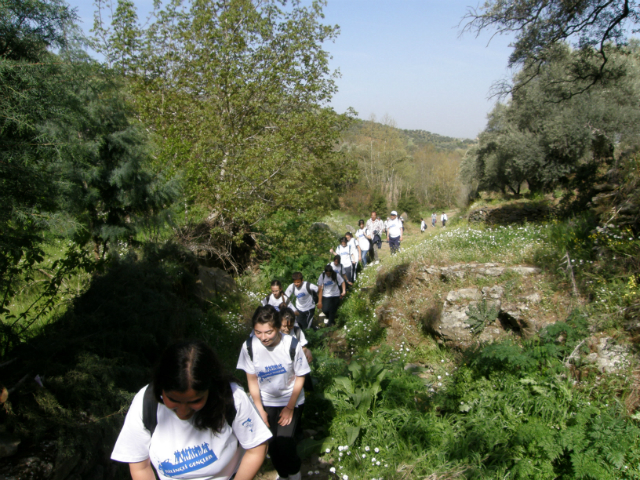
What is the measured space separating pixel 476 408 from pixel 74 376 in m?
4.18

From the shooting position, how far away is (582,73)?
30.3ft

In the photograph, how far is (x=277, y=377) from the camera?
3.35 m

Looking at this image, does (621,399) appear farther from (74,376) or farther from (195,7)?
(195,7)

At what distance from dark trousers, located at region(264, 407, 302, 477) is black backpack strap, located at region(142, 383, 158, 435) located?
1.65m

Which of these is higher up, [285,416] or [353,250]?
[353,250]

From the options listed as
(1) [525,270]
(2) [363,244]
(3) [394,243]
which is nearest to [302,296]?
(1) [525,270]

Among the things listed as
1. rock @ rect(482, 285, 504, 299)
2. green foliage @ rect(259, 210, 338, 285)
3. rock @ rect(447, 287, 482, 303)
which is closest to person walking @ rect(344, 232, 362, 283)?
green foliage @ rect(259, 210, 338, 285)

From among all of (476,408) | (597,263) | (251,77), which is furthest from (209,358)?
(251,77)

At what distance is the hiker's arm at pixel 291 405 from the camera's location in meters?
3.25

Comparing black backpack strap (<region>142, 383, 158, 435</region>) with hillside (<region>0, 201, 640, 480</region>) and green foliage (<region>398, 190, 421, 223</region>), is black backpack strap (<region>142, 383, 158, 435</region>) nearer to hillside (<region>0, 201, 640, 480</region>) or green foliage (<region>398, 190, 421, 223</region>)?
hillside (<region>0, 201, 640, 480</region>)

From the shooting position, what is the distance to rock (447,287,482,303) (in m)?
7.26

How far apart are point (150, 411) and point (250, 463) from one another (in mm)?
540

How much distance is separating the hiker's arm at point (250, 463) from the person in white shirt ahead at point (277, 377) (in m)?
1.30

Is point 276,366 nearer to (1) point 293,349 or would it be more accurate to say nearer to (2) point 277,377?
(2) point 277,377
